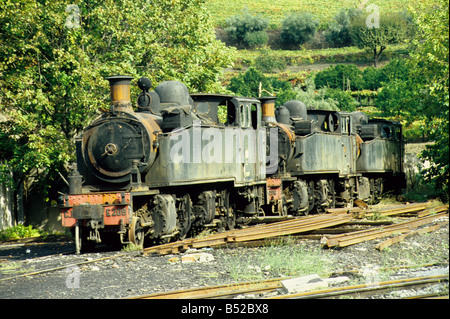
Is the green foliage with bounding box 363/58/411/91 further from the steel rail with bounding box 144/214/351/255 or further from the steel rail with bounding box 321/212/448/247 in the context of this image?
the steel rail with bounding box 321/212/448/247

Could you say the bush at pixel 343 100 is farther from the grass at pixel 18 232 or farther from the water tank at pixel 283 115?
the grass at pixel 18 232

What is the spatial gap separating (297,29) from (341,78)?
20.1m

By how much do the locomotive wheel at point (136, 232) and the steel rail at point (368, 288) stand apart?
5.13 m

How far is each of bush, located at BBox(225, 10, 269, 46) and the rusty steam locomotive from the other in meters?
49.8

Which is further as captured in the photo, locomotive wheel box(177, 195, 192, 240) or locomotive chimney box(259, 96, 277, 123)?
locomotive chimney box(259, 96, 277, 123)

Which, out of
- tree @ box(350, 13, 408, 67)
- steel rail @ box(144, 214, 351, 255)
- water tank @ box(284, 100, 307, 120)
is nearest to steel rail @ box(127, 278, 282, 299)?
steel rail @ box(144, 214, 351, 255)

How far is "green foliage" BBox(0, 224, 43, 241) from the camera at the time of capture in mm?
17188

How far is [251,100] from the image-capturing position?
51.4 feet

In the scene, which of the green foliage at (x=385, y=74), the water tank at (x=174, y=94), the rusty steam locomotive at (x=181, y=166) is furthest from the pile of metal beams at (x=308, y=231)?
the green foliage at (x=385, y=74)

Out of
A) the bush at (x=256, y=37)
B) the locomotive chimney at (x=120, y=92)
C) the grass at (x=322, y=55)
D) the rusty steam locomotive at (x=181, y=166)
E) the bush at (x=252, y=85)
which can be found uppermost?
the bush at (x=256, y=37)

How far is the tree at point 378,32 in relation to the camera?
60.7m

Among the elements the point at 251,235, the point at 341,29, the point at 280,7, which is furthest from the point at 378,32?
the point at 251,235
